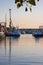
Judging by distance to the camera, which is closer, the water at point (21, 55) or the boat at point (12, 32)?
the water at point (21, 55)

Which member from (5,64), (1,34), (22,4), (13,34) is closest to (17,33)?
(13,34)

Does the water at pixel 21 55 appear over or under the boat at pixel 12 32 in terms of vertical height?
over

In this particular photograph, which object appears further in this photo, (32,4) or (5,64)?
(5,64)

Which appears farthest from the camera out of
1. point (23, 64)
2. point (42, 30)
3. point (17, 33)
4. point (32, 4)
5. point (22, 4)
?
point (42, 30)

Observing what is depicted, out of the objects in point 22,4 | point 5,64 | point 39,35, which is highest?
point 22,4

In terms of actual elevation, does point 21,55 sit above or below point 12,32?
above

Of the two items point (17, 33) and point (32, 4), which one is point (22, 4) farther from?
point (17, 33)

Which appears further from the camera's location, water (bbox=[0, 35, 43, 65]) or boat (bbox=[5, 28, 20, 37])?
boat (bbox=[5, 28, 20, 37])

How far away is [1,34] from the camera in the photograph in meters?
51.8

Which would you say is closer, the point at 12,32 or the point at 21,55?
the point at 21,55

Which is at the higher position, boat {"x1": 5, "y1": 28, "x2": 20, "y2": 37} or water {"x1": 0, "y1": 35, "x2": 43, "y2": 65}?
water {"x1": 0, "y1": 35, "x2": 43, "y2": 65}

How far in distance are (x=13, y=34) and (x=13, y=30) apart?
9.70 ft

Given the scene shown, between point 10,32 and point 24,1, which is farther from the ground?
point 24,1

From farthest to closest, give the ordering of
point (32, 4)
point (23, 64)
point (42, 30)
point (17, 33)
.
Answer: point (42, 30) < point (17, 33) < point (23, 64) < point (32, 4)
